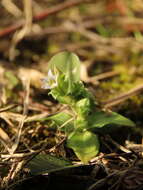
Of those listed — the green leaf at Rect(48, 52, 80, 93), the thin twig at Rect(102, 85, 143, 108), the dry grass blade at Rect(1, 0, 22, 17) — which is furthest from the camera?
the dry grass blade at Rect(1, 0, 22, 17)

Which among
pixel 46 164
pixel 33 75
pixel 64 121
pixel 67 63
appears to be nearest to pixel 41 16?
pixel 33 75

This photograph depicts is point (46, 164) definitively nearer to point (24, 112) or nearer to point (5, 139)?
point (5, 139)

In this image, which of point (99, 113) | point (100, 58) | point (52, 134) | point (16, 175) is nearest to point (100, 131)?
point (99, 113)

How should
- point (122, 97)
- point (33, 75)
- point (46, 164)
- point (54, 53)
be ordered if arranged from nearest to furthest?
point (46, 164), point (122, 97), point (33, 75), point (54, 53)

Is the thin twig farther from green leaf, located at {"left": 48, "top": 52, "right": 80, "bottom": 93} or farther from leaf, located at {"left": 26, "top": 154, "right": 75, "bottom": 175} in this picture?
leaf, located at {"left": 26, "top": 154, "right": 75, "bottom": 175}

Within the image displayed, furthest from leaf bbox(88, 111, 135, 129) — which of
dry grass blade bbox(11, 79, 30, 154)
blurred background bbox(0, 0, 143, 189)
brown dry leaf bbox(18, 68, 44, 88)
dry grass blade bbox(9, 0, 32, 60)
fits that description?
dry grass blade bbox(9, 0, 32, 60)

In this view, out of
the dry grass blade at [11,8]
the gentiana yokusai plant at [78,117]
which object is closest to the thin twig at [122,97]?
the gentiana yokusai plant at [78,117]

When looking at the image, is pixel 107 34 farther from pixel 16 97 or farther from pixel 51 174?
pixel 51 174
